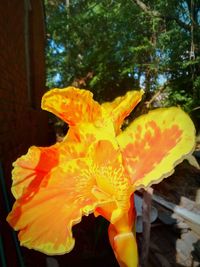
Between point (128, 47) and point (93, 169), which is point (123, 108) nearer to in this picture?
point (93, 169)

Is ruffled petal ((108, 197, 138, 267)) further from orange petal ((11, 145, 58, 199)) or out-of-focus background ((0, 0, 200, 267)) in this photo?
out-of-focus background ((0, 0, 200, 267))

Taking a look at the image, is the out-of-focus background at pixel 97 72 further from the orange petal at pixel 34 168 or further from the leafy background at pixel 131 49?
the orange petal at pixel 34 168

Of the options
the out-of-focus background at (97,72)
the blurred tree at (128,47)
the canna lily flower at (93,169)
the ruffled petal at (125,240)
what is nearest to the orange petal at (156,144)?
the canna lily flower at (93,169)

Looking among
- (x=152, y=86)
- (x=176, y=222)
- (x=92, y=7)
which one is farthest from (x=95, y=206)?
(x=92, y=7)

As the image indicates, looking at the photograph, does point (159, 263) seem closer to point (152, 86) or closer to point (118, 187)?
point (118, 187)

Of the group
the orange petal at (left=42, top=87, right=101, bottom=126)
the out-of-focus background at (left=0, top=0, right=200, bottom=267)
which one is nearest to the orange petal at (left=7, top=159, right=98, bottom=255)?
the orange petal at (left=42, top=87, right=101, bottom=126)

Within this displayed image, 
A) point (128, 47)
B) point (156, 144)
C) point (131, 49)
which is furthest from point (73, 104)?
point (128, 47)

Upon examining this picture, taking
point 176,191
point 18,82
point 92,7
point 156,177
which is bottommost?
point 176,191
